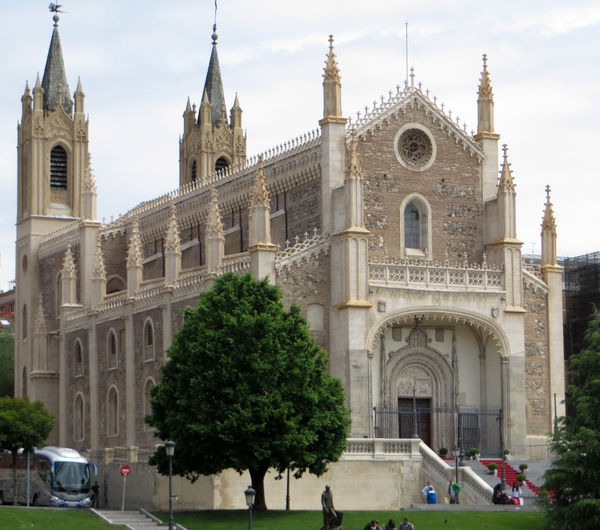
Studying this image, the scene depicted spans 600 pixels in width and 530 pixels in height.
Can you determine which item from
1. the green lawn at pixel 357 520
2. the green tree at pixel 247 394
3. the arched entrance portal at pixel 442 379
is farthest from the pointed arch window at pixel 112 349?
the green lawn at pixel 357 520

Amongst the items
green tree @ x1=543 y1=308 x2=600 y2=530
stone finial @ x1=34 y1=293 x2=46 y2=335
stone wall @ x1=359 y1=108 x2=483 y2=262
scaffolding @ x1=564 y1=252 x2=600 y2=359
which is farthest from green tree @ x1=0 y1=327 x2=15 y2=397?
green tree @ x1=543 y1=308 x2=600 y2=530

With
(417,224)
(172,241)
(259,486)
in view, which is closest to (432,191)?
(417,224)

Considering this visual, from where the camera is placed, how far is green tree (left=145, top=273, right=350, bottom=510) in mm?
46812

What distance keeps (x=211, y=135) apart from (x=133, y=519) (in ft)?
155

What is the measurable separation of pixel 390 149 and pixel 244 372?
1873 cm

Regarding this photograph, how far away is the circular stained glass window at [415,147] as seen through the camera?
62.9m

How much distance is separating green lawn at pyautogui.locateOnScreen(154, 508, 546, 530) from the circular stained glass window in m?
21.2

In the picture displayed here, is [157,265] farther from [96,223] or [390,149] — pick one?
[390,149]

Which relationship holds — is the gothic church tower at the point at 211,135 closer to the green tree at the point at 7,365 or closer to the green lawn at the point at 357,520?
the green tree at the point at 7,365

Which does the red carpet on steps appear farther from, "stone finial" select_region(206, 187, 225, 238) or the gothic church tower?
the gothic church tower

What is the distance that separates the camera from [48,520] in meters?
44.8

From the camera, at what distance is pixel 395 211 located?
6203 cm

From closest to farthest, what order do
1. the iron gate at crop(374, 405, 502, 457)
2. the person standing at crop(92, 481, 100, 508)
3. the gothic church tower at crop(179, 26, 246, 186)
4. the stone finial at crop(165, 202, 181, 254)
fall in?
the person standing at crop(92, 481, 100, 508), the iron gate at crop(374, 405, 502, 457), the stone finial at crop(165, 202, 181, 254), the gothic church tower at crop(179, 26, 246, 186)

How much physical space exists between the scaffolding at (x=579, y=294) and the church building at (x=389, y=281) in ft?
46.3
